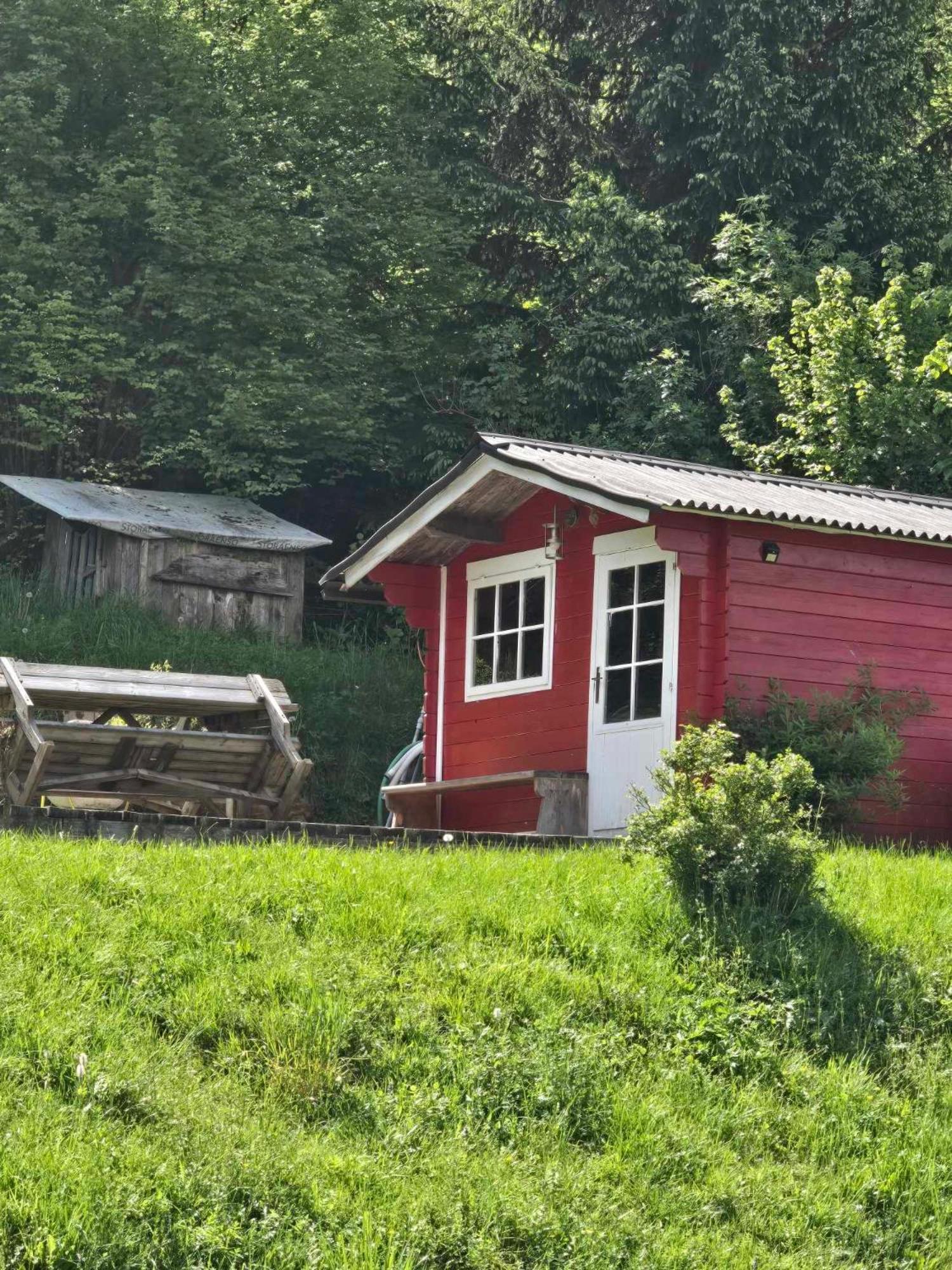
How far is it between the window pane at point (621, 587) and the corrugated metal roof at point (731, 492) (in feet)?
2.65

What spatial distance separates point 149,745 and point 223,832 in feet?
15.4

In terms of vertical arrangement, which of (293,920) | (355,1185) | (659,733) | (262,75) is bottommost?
(355,1185)

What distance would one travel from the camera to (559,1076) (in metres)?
7.57

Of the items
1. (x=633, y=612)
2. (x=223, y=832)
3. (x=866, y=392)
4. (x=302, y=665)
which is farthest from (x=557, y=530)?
(x=302, y=665)

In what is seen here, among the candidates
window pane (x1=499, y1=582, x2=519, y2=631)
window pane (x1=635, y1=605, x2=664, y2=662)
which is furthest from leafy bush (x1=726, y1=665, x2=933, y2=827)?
window pane (x1=499, y1=582, x2=519, y2=631)

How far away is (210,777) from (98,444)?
15.8m

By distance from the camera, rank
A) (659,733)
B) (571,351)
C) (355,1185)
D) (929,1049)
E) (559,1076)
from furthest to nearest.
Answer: (571,351) → (659,733) → (929,1049) → (559,1076) → (355,1185)

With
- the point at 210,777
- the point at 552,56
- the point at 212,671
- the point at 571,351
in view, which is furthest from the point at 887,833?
the point at 552,56

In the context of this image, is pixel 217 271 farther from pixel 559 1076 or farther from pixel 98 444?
pixel 559 1076

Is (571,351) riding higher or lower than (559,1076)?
higher

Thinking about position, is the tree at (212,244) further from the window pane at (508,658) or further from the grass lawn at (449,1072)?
the grass lawn at (449,1072)

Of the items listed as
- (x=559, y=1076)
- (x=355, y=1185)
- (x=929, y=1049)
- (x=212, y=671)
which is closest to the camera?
(x=355, y=1185)

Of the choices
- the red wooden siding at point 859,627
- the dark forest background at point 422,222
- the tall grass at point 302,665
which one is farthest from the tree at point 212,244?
the red wooden siding at point 859,627

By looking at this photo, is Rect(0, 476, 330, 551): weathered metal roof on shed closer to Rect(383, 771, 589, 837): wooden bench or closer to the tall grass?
the tall grass
